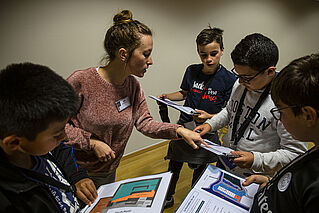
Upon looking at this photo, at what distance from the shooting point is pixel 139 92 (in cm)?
138

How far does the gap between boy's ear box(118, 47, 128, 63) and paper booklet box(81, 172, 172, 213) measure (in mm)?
685

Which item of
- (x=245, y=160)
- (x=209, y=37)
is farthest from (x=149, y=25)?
(x=245, y=160)

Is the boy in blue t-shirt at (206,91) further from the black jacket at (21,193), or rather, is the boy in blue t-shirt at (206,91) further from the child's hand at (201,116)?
the black jacket at (21,193)

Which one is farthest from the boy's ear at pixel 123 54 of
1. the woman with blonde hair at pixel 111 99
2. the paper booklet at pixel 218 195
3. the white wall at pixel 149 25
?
the white wall at pixel 149 25

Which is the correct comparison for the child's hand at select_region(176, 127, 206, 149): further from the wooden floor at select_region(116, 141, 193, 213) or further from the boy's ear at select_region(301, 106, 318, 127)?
the wooden floor at select_region(116, 141, 193, 213)

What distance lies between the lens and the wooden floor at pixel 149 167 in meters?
2.44

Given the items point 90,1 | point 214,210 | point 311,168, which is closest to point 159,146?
point 90,1

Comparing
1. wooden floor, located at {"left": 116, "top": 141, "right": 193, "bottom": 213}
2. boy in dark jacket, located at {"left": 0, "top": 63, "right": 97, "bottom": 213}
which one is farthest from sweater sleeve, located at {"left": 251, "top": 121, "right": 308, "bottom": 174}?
wooden floor, located at {"left": 116, "top": 141, "right": 193, "bottom": 213}

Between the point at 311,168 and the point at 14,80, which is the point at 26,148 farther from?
the point at 311,168

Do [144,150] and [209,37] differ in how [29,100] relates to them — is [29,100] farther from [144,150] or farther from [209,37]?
[144,150]

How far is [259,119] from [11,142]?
1.22 meters

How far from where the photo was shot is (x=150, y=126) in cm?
136

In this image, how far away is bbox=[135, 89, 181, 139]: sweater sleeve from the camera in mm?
1318

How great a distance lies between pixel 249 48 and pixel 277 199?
829 mm
